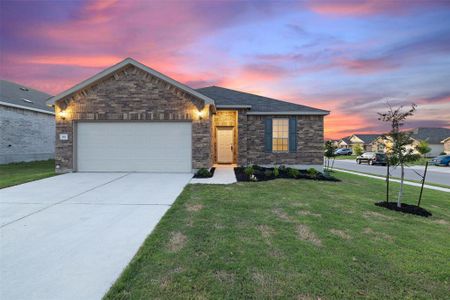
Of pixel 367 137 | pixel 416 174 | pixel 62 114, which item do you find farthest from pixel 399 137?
pixel 367 137

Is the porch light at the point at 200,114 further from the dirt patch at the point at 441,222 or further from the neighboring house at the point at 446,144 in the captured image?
the neighboring house at the point at 446,144

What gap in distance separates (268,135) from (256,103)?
7.72 ft

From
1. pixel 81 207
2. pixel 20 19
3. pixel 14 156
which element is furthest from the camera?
pixel 14 156

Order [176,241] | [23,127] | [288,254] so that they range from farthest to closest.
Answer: [23,127] < [176,241] < [288,254]

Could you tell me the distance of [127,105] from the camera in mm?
10219

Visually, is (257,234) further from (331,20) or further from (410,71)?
(410,71)

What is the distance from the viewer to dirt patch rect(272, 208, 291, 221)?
15.1 ft

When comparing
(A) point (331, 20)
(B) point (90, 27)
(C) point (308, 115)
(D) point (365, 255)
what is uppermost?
(A) point (331, 20)

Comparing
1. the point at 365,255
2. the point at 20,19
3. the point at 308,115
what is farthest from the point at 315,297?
the point at 20,19

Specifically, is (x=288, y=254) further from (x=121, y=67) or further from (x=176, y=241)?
(x=121, y=67)

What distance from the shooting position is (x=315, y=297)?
86.0 inches

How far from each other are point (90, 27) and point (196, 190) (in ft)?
34.2

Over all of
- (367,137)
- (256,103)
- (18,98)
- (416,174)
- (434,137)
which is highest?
(18,98)

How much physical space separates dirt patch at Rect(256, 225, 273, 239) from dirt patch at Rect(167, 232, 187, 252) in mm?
1367
